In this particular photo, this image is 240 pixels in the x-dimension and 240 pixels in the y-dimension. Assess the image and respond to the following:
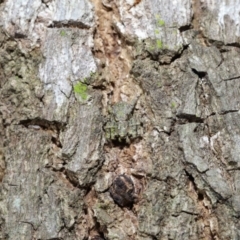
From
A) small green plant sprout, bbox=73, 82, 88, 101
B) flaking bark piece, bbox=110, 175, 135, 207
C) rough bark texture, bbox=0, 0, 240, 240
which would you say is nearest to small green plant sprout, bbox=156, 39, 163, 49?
rough bark texture, bbox=0, 0, 240, 240

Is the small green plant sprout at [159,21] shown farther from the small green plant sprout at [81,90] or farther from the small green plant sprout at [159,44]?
the small green plant sprout at [81,90]

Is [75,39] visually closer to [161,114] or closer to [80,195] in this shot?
[161,114]

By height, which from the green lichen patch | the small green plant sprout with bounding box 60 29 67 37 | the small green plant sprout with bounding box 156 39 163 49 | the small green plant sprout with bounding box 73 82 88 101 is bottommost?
the small green plant sprout with bounding box 73 82 88 101

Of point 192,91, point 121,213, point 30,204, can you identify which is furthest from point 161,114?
point 30,204

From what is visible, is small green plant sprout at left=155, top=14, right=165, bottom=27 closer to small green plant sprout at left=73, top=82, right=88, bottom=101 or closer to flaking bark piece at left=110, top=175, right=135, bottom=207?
small green plant sprout at left=73, top=82, right=88, bottom=101

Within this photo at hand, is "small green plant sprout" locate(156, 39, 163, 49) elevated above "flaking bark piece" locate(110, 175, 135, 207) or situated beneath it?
elevated above

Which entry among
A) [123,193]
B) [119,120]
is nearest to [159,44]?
[119,120]

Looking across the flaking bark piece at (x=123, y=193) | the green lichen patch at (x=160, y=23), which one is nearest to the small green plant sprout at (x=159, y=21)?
the green lichen patch at (x=160, y=23)

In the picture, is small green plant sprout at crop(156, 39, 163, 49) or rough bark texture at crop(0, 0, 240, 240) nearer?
rough bark texture at crop(0, 0, 240, 240)
